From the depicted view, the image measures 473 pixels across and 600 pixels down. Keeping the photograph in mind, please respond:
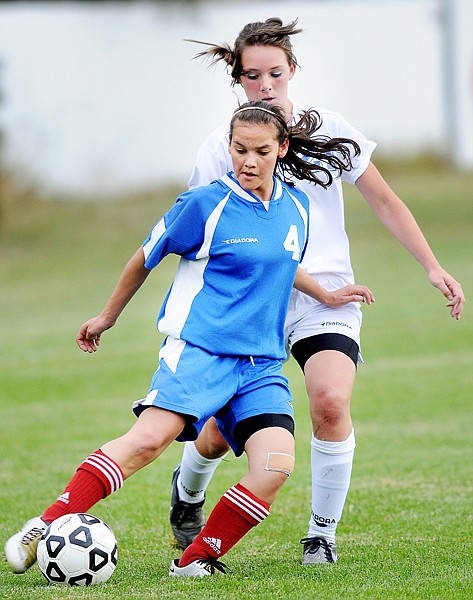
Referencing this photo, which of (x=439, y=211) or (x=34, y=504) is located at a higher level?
(x=34, y=504)

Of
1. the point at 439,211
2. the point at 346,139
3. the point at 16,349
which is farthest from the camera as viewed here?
the point at 439,211

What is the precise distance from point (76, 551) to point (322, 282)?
164 cm

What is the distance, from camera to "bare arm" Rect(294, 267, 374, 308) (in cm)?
474

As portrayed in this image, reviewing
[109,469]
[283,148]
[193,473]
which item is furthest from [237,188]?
[193,473]

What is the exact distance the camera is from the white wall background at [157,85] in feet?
97.9

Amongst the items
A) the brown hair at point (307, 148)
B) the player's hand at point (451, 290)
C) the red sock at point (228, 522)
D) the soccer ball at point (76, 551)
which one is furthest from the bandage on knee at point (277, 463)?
the brown hair at point (307, 148)

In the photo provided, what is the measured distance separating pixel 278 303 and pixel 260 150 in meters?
0.61

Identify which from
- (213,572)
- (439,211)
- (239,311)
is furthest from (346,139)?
(439,211)

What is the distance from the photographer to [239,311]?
435 centimetres

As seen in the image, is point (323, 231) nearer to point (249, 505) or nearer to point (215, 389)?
point (215, 389)

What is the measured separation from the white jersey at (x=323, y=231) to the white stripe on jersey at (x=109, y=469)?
114 centimetres

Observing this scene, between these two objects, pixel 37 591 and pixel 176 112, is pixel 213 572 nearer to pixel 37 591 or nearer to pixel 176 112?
pixel 37 591

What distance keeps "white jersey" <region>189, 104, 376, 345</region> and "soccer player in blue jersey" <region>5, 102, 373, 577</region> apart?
39cm

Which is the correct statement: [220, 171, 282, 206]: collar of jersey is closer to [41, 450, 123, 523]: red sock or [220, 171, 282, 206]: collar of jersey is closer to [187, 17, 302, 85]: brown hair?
[187, 17, 302, 85]: brown hair
